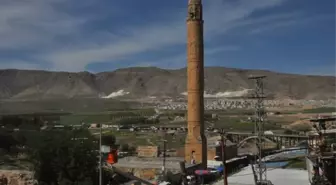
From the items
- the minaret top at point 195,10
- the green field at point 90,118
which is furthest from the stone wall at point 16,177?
the green field at point 90,118

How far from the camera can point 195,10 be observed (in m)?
29.0

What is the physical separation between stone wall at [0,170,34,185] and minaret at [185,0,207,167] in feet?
32.8

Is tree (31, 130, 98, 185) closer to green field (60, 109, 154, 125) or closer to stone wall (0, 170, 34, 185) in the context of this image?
stone wall (0, 170, 34, 185)

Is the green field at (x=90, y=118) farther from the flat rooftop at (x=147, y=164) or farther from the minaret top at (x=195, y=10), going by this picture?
the minaret top at (x=195, y=10)

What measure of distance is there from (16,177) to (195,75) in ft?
42.7

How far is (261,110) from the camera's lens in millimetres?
17516

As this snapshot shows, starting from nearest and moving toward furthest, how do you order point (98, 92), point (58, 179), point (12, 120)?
point (58, 179) → point (12, 120) → point (98, 92)

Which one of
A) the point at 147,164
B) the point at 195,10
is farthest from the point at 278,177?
the point at 195,10

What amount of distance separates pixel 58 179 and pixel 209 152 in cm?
1375

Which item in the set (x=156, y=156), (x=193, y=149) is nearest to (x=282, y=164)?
(x=193, y=149)

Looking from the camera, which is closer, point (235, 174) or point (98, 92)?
point (235, 174)

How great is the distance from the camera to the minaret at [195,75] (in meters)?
28.5

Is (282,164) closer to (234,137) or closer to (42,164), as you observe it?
(42,164)

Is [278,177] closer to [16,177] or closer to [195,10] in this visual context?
[195,10]
